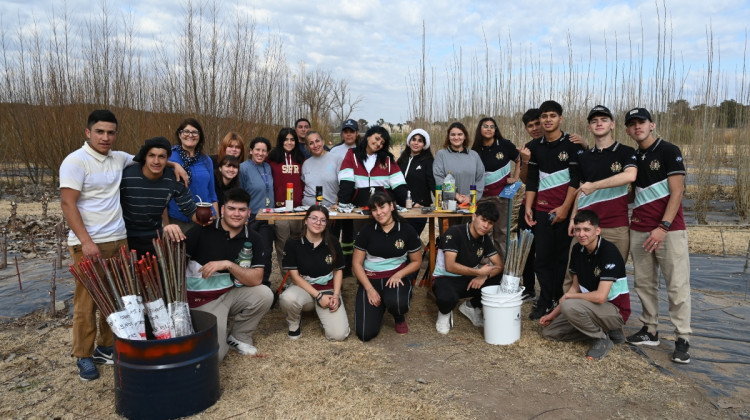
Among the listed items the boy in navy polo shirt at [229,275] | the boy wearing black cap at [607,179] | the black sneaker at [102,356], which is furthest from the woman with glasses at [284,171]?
the boy wearing black cap at [607,179]

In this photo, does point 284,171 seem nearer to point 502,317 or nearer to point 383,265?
point 383,265

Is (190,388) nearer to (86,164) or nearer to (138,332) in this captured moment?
(138,332)

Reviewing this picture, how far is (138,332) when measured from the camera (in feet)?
9.55

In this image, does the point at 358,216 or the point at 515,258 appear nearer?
the point at 515,258

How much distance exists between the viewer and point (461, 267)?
4195 millimetres

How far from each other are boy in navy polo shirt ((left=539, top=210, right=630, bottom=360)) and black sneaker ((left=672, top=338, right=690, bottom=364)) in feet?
1.25

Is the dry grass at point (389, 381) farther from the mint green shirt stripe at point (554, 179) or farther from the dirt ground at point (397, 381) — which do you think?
the mint green shirt stripe at point (554, 179)

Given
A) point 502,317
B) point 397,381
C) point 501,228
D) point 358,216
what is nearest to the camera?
point 397,381

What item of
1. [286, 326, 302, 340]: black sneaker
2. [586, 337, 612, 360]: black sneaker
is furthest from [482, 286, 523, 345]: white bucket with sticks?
[286, 326, 302, 340]: black sneaker

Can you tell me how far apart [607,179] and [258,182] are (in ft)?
10.3

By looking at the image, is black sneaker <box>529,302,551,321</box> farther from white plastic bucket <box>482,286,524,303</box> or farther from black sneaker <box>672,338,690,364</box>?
black sneaker <box>672,338,690,364</box>

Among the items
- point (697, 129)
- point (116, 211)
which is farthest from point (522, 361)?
point (697, 129)

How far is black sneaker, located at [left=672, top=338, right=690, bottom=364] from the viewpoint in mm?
3457

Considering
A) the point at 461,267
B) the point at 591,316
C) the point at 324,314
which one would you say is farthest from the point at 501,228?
the point at 324,314
